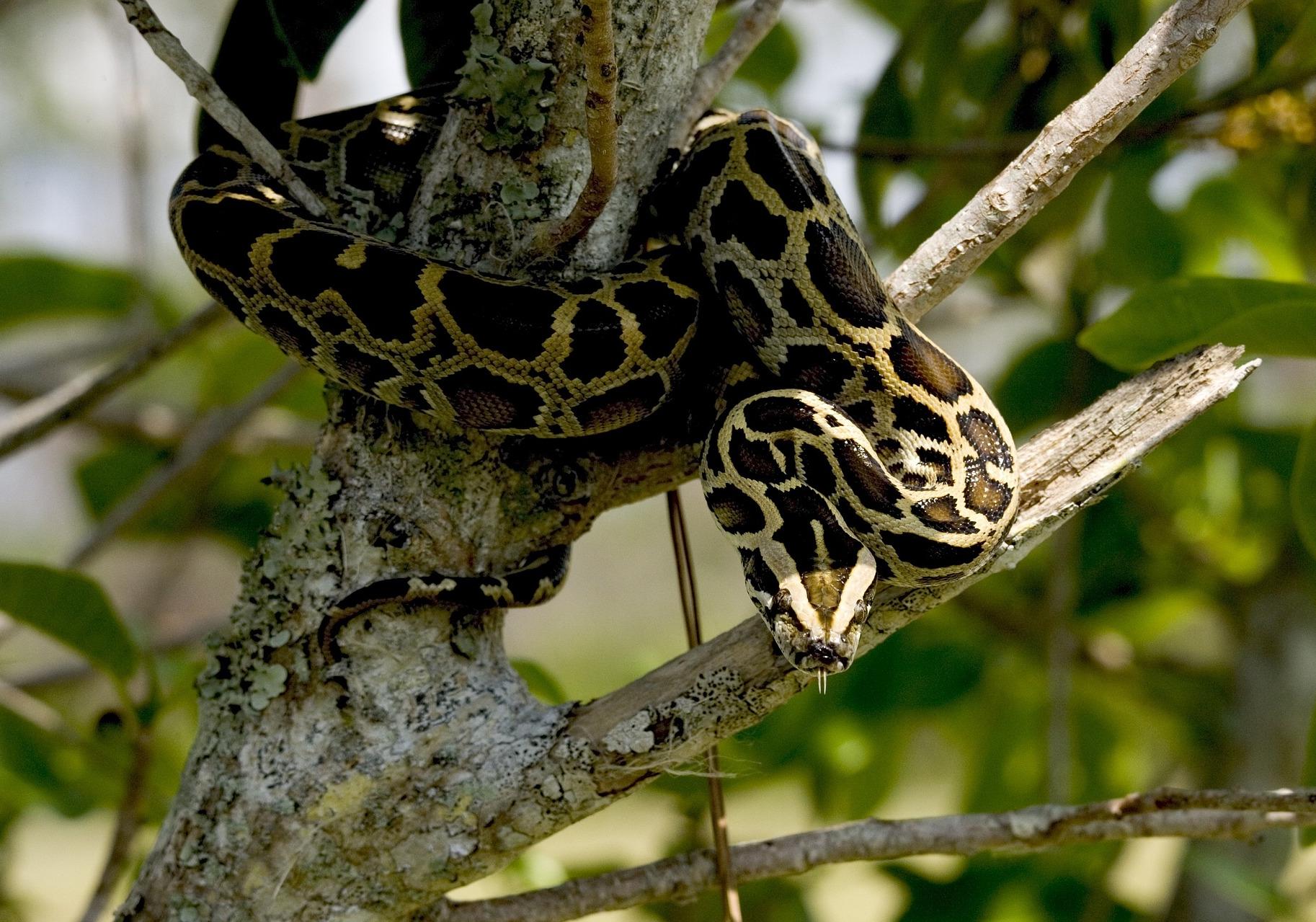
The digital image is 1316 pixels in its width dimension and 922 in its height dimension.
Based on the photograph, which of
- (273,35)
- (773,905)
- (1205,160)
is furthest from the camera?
(1205,160)

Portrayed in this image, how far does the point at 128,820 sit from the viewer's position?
2.89m

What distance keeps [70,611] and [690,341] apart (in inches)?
67.9

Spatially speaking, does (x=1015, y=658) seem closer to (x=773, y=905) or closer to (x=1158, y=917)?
(x=1158, y=917)

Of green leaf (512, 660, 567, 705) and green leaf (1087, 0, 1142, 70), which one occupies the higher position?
green leaf (1087, 0, 1142, 70)

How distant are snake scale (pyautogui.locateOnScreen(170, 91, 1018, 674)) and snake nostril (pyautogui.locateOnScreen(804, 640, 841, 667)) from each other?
112 millimetres

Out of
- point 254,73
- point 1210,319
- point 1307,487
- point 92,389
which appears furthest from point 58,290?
point 1307,487

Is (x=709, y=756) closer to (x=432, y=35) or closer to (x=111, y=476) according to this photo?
(x=432, y=35)

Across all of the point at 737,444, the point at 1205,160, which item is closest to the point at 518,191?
the point at 737,444

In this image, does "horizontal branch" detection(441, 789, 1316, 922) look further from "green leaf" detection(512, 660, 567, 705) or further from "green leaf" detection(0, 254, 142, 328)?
"green leaf" detection(0, 254, 142, 328)

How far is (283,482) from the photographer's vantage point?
2.39m

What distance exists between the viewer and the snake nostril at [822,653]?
2.11m

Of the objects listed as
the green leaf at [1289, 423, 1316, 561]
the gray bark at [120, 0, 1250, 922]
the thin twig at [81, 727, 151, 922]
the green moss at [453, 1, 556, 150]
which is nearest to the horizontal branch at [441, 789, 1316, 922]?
the gray bark at [120, 0, 1250, 922]

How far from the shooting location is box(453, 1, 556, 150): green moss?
2.30m

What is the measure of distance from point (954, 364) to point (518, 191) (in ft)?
3.65
